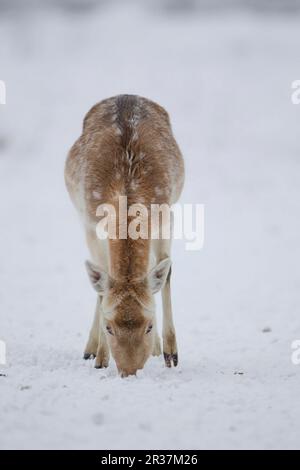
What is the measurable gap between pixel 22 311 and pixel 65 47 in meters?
40.5

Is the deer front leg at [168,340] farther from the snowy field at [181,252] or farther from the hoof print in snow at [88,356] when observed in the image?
the hoof print in snow at [88,356]

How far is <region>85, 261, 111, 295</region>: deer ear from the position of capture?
5.84m

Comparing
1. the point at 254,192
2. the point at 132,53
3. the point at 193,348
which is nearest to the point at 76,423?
the point at 193,348

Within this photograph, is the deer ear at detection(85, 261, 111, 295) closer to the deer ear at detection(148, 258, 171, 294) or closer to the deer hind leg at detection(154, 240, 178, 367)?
the deer ear at detection(148, 258, 171, 294)

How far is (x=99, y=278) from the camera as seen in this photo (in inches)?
232

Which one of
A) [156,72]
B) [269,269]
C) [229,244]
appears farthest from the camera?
[156,72]

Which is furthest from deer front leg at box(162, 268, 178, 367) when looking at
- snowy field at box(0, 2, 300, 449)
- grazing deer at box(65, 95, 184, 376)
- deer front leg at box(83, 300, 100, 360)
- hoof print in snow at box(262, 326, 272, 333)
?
hoof print in snow at box(262, 326, 272, 333)

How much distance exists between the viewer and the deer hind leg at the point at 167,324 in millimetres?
6855

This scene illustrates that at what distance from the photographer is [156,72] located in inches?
1545

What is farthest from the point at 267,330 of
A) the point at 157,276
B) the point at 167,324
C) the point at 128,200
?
the point at 128,200

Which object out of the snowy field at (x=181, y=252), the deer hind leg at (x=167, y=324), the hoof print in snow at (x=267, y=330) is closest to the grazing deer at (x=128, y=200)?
the deer hind leg at (x=167, y=324)

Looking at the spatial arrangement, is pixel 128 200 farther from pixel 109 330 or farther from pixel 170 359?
pixel 170 359

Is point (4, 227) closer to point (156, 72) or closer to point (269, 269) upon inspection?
point (269, 269)

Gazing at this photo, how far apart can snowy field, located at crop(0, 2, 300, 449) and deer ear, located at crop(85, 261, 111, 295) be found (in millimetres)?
849
